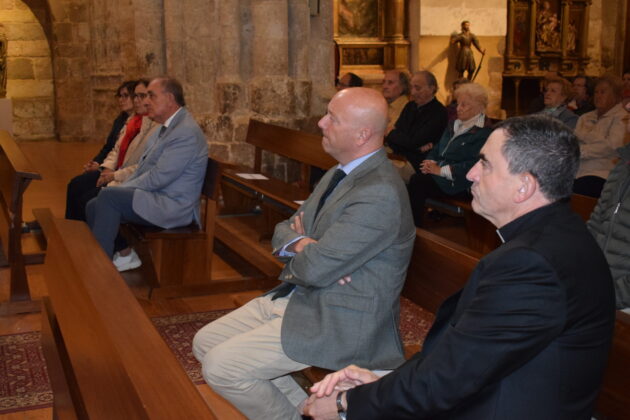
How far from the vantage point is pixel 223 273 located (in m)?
Result: 5.56

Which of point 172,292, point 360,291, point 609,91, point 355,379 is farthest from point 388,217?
point 609,91

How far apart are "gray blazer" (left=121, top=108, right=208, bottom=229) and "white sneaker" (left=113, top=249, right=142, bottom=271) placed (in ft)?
2.37

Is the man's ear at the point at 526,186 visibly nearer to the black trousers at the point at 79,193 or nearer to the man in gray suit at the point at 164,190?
the man in gray suit at the point at 164,190

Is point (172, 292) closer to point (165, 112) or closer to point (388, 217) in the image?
point (165, 112)

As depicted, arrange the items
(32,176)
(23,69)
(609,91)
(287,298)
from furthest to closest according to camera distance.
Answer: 1. (23,69)
2. (609,91)
3. (32,176)
4. (287,298)

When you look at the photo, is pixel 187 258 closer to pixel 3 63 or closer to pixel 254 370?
pixel 254 370

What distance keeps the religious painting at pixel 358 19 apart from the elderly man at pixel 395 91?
10.1m

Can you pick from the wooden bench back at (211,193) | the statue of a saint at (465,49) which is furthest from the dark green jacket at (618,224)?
the statue of a saint at (465,49)

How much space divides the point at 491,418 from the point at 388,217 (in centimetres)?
105

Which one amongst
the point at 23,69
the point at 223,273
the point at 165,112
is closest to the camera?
the point at 165,112

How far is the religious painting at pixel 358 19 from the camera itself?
1734cm

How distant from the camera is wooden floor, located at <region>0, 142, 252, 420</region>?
3.46 m

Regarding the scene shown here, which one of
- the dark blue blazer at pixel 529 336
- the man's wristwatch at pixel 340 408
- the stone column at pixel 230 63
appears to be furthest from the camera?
the stone column at pixel 230 63

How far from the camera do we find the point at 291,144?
634 centimetres
